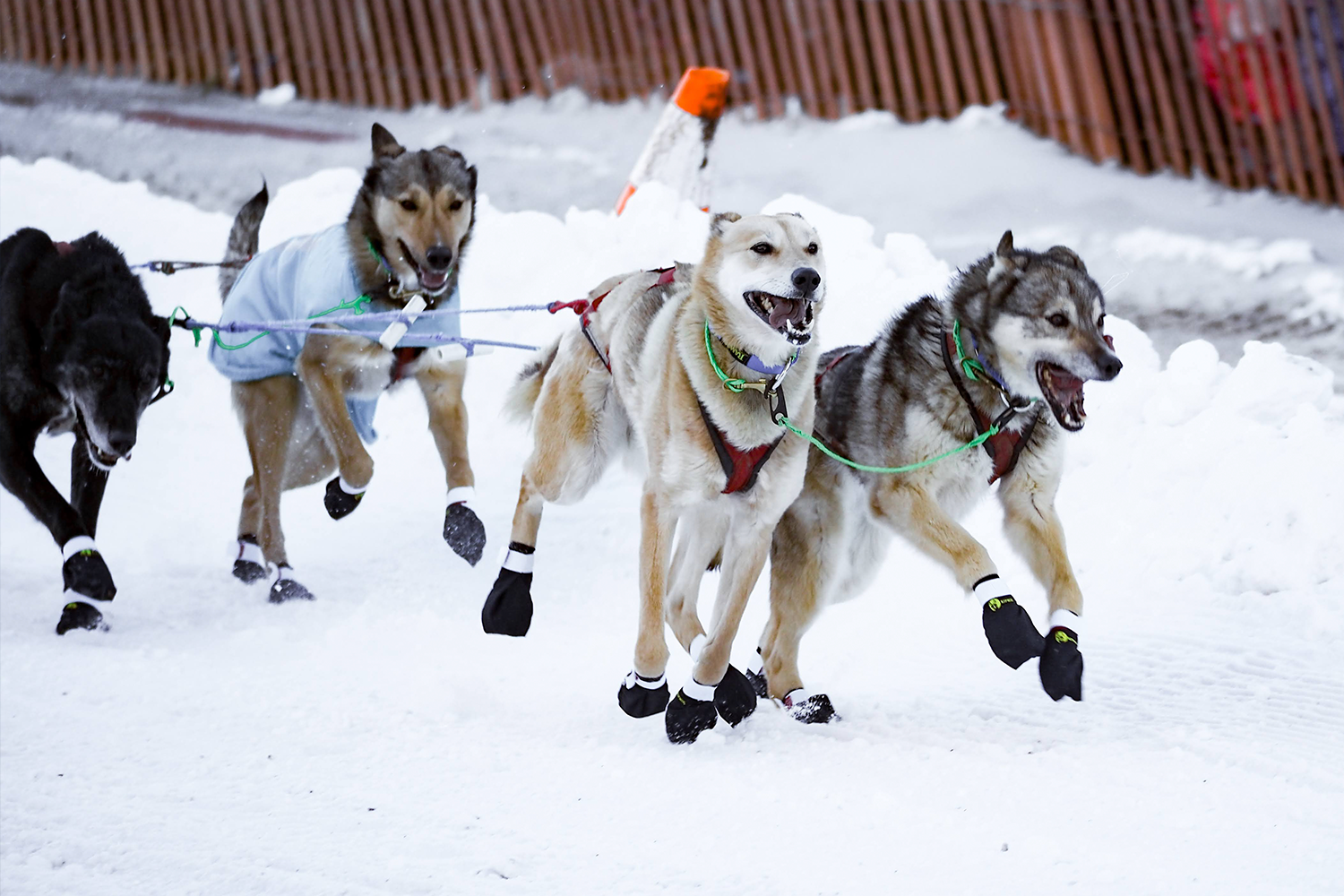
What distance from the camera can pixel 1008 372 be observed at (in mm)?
3799

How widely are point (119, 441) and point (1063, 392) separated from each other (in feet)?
10.7

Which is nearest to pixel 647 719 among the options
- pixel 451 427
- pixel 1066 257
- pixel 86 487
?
pixel 451 427

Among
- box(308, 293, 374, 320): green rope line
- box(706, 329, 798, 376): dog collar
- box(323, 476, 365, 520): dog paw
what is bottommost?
box(323, 476, 365, 520): dog paw

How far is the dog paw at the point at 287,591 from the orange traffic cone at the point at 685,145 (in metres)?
3.32

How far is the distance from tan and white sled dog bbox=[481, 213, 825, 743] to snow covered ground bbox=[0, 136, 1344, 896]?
11.4 inches

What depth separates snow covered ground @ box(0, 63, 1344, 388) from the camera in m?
8.18

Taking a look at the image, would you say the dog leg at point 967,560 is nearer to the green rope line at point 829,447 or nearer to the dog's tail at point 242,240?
the green rope line at point 829,447

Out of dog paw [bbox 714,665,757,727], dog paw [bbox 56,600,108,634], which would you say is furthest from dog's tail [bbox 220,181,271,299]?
dog paw [bbox 714,665,757,727]

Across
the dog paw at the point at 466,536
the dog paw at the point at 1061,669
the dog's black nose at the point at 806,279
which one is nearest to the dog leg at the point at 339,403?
the dog paw at the point at 466,536

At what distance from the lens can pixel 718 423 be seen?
11.7ft

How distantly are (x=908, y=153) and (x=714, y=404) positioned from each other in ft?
25.5

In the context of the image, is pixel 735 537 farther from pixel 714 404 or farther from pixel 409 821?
pixel 409 821

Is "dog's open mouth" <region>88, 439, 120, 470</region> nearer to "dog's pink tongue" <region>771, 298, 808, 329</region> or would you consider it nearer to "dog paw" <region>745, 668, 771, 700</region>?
"dog paw" <region>745, 668, 771, 700</region>

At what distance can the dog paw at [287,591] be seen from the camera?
5.44m
